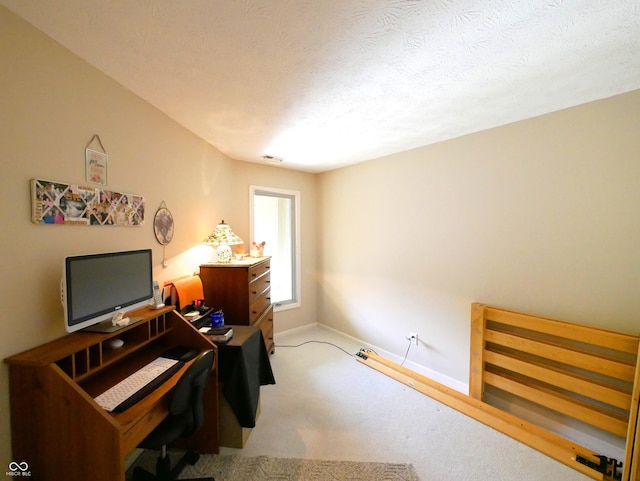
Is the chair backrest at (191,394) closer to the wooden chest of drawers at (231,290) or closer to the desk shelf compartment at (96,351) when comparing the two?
the desk shelf compartment at (96,351)

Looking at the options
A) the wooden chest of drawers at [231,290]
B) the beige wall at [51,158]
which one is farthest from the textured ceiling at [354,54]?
the wooden chest of drawers at [231,290]

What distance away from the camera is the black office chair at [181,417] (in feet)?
4.06

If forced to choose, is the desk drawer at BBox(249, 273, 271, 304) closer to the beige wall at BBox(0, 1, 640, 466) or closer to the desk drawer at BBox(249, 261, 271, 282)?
the desk drawer at BBox(249, 261, 271, 282)

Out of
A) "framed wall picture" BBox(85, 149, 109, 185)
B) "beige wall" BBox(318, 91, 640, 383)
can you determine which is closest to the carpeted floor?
"beige wall" BBox(318, 91, 640, 383)

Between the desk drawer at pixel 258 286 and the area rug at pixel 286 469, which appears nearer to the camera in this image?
the area rug at pixel 286 469

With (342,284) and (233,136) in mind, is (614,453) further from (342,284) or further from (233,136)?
(233,136)

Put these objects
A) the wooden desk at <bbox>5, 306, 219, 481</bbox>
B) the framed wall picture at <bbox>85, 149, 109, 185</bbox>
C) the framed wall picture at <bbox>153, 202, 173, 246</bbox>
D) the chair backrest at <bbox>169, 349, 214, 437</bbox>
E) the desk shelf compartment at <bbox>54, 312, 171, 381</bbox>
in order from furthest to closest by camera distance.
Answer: the framed wall picture at <bbox>153, 202, 173, 246</bbox>
the framed wall picture at <bbox>85, 149, 109, 185</bbox>
the chair backrest at <bbox>169, 349, 214, 437</bbox>
the desk shelf compartment at <bbox>54, 312, 171, 381</bbox>
the wooden desk at <bbox>5, 306, 219, 481</bbox>

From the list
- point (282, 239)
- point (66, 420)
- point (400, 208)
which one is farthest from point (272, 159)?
point (66, 420)

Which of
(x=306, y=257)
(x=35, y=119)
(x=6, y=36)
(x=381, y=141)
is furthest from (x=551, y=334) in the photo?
(x=6, y=36)

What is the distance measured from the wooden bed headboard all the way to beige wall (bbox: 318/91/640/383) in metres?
0.15

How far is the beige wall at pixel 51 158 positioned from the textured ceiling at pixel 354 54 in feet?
0.44

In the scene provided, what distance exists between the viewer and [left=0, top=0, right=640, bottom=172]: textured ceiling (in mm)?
1021

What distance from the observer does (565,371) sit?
181 centimetres

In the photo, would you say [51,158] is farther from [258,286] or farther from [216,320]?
[258,286]
